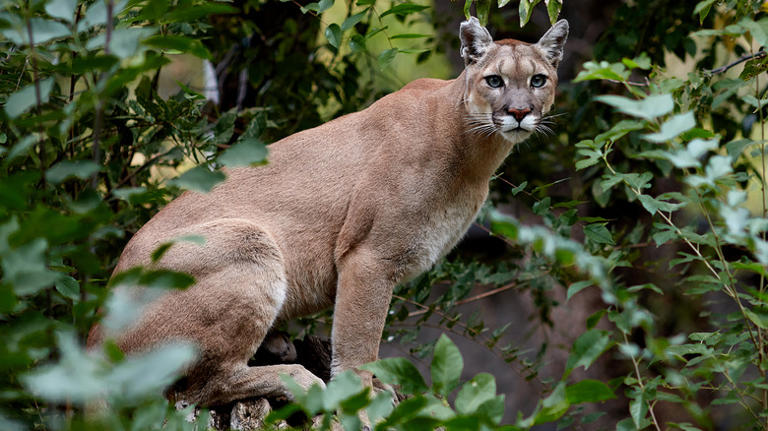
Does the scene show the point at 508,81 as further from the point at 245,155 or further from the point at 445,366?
the point at 245,155

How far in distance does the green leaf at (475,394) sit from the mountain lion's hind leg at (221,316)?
2166 millimetres

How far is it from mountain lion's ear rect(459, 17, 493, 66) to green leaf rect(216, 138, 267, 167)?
3033mm

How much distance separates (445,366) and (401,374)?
15 centimetres

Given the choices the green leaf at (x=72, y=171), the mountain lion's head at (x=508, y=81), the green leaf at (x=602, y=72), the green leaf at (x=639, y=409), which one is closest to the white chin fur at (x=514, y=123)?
the mountain lion's head at (x=508, y=81)

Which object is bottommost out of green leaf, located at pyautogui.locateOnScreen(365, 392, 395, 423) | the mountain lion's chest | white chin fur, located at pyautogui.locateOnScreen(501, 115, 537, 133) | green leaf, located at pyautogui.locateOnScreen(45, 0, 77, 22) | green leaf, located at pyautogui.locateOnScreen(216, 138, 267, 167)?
the mountain lion's chest

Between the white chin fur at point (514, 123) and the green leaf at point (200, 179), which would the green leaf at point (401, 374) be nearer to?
the green leaf at point (200, 179)

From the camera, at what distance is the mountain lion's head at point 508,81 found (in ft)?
14.6

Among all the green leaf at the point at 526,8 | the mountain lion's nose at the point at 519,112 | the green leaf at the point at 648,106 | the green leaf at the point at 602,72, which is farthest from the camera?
the mountain lion's nose at the point at 519,112

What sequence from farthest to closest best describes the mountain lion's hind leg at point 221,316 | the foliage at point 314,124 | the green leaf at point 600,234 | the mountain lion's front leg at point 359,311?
1. the mountain lion's front leg at point 359,311
2. the mountain lion's hind leg at point 221,316
3. the green leaf at point 600,234
4. the foliage at point 314,124

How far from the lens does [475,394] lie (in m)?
2.12

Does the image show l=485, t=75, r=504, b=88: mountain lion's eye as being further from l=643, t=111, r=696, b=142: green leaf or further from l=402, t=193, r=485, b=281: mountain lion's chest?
l=643, t=111, r=696, b=142: green leaf

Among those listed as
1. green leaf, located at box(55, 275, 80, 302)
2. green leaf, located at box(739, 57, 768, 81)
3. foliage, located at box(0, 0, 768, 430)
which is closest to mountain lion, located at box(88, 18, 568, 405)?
foliage, located at box(0, 0, 768, 430)

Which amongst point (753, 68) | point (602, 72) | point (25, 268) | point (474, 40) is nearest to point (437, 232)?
point (474, 40)

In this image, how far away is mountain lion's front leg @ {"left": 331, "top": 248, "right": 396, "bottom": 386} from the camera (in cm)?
457
